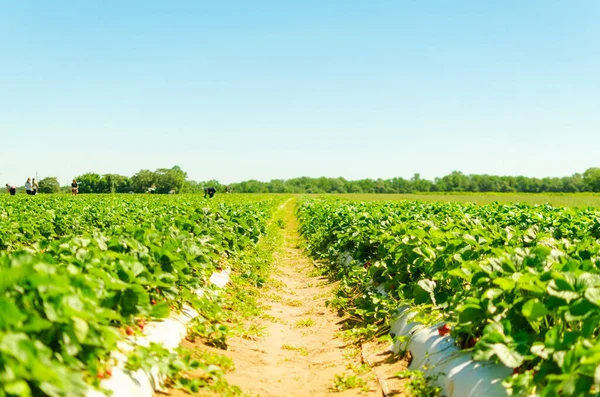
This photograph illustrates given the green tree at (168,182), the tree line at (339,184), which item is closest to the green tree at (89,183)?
the tree line at (339,184)

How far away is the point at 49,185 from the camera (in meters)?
98.6

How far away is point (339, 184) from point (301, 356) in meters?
161

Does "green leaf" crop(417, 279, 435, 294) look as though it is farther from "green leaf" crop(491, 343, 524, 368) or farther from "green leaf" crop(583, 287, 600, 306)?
"green leaf" crop(583, 287, 600, 306)

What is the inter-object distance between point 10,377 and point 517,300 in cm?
329

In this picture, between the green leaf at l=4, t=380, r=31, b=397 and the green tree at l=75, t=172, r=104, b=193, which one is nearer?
the green leaf at l=4, t=380, r=31, b=397

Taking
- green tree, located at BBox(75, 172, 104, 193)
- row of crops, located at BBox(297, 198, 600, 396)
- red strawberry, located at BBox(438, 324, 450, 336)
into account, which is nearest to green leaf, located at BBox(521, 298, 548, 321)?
row of crops, located at BBox(297, 198, 600, 396)

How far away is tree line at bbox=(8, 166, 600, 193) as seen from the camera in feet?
348

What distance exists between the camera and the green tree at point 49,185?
9774 centimetres

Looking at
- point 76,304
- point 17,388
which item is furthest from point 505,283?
point 17,388

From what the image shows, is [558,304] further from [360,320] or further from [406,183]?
[406,183]

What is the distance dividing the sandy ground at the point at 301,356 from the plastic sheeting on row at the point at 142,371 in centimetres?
41

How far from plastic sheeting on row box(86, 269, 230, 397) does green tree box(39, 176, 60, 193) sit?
102 metres

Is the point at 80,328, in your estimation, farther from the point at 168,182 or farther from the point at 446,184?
the point at 446,184

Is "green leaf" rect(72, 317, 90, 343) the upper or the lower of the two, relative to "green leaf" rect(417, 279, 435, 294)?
upper
